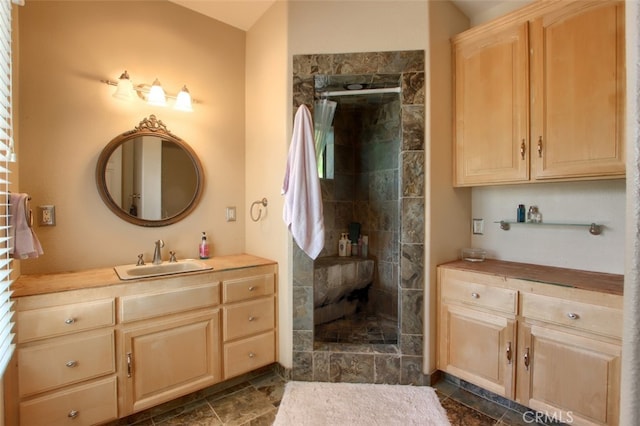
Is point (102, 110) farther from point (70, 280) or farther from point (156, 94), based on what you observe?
point (70, 280)

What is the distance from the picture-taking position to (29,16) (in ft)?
5.79

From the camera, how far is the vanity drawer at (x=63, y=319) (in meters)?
1.39

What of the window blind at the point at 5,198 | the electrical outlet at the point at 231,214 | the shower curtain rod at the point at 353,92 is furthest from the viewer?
the electrical outlet at the point at 231,214

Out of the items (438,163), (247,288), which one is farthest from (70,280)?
(438,163)

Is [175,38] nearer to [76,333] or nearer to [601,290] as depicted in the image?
[76,333]

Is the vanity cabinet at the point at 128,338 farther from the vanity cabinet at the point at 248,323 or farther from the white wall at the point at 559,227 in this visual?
the white wall at the point at 559,227

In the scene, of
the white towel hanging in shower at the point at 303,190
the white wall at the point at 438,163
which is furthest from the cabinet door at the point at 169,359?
the white wall at the point at 438,163

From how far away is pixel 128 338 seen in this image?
165cm

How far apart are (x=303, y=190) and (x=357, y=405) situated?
4.71 feet

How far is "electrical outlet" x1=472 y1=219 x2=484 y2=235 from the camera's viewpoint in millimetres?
2334

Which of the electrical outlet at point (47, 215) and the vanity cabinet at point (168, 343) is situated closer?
the vanity cabinet at point (168, 343)

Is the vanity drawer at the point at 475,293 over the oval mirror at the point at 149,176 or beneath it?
beneath

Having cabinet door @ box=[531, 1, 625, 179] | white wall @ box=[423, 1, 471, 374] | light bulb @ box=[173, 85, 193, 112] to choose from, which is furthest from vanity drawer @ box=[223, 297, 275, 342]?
cabinet door @ box=[531, 1, 625, 179]

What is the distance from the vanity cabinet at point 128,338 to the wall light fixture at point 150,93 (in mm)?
1212
